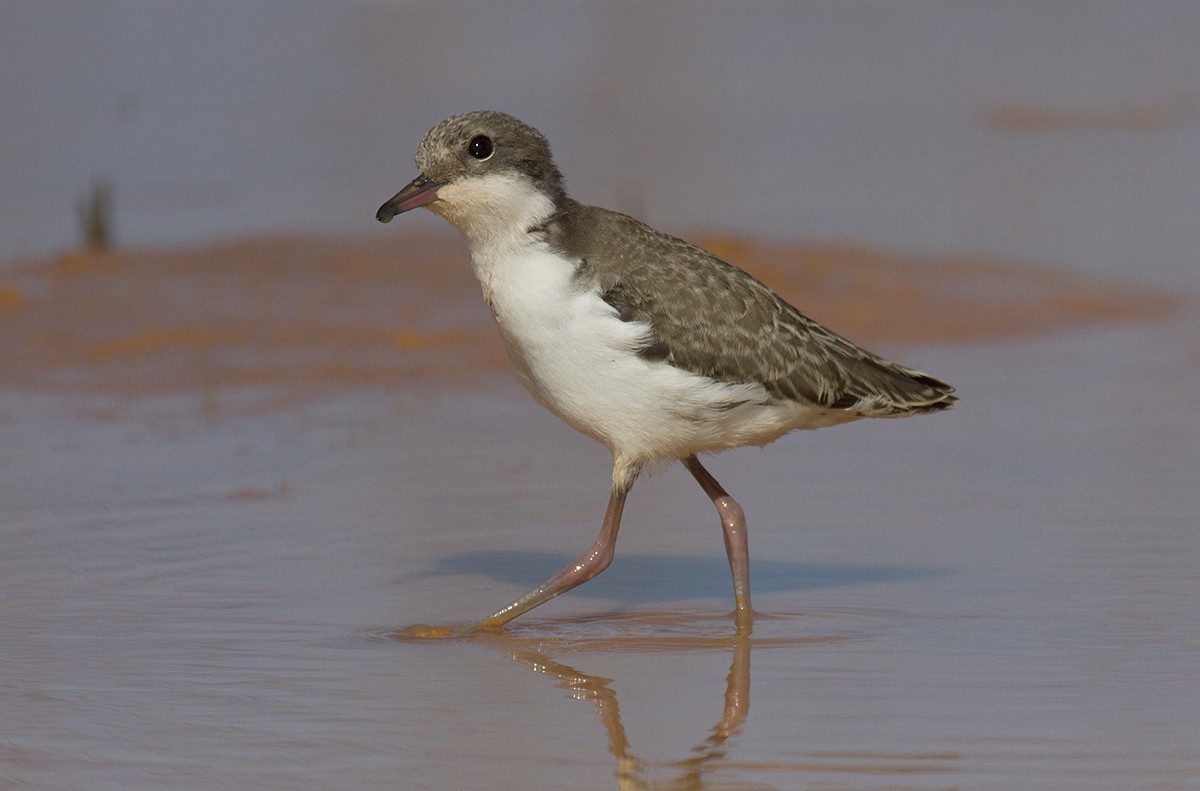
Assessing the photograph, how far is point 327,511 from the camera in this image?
8.88 meters

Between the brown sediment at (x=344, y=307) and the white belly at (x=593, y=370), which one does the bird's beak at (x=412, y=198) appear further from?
the brown sediment at (x=344, y=307)

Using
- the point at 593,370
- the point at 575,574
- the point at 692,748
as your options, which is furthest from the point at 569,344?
the point at 692,748

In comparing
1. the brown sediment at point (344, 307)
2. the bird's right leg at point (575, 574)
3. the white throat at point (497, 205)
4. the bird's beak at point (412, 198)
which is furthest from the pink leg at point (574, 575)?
the brown sediment at point (344, 307)

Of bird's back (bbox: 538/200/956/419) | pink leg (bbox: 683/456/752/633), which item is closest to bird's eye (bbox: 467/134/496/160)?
bird's back (bbox: 538/200/956/419)

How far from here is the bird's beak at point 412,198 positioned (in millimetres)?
6953

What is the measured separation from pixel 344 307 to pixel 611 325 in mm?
6161

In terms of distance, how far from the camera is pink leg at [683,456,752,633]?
743 cm

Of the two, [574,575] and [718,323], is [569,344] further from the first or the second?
[574,575]

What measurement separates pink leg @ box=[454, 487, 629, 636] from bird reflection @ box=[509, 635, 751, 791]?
0.30 meters

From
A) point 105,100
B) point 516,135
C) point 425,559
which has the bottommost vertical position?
point 425,559

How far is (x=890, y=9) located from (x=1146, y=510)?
52.9 ft

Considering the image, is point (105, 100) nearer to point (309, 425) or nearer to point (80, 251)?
point (80, 251)

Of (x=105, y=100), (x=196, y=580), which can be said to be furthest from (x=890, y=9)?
(x=196, y=580)

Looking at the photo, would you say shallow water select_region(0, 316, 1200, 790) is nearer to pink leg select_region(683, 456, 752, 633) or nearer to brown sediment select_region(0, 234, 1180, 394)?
pink leg select_region(683, 456, 752, 633)
